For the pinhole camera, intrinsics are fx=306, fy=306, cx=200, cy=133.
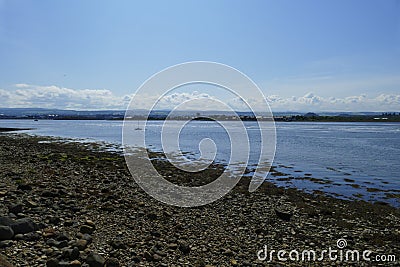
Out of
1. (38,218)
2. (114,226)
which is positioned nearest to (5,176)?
(38,218)

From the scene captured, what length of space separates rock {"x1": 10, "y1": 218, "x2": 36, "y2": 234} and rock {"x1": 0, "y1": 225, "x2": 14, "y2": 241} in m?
0.21

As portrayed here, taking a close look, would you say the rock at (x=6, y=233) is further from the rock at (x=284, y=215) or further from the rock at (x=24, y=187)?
the rock at (x=284, y=215)

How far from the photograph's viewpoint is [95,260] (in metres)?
6.20

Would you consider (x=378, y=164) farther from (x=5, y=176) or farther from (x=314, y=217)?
(x=5, y=176)

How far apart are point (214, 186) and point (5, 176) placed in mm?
9781

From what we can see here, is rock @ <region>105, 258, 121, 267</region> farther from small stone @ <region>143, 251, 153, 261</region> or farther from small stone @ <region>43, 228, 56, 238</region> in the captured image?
small stone @ <region>43, 228, 56, 238</region>

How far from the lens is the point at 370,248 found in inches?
324

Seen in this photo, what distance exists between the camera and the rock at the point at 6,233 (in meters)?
6.59

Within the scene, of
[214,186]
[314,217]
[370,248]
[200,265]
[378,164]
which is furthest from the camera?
[378,164]

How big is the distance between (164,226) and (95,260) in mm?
3028

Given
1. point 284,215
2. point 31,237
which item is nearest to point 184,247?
point 31,237

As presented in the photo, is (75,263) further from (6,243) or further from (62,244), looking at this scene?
(6,243)

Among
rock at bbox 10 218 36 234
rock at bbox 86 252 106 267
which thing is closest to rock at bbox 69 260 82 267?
rock at bbox 86 252 106 267

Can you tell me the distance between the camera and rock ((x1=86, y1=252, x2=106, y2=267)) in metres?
6.16
